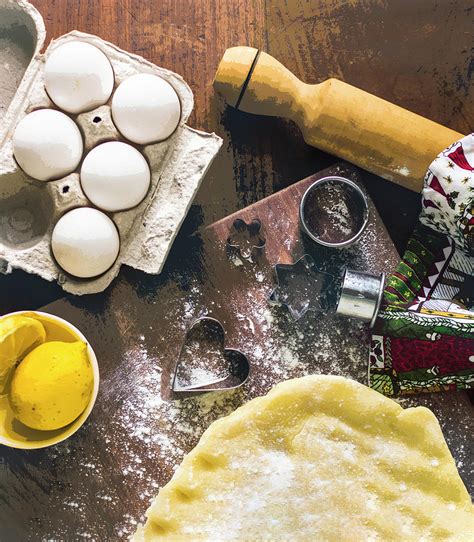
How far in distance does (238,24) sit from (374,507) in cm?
113

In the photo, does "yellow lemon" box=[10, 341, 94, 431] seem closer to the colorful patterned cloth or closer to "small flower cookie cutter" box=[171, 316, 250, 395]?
"small flower cookie cutter" box=[171, 316, 250, 395]

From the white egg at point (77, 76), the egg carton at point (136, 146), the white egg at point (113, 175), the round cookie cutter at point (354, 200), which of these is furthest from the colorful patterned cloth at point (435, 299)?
the white egg at point (77, 76)

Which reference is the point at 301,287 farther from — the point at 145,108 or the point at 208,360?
the point at 145,108

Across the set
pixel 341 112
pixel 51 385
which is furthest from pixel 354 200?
pixel 51 385

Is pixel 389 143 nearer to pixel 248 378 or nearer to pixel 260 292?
pixel 260 292

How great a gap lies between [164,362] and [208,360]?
103 mm

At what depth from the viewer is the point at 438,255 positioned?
1521mm

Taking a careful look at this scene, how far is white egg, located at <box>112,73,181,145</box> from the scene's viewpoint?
1.38m

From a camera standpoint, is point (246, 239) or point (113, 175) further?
point (246, 239)

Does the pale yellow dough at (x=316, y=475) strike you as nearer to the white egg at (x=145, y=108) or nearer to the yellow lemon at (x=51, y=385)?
the yellow lemon at (x=51, y=385)

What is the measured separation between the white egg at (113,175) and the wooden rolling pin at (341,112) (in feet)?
0.82

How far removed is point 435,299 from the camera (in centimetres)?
150

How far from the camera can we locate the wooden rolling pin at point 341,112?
141cm

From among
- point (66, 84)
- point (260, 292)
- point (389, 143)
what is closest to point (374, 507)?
point (260, 292)
